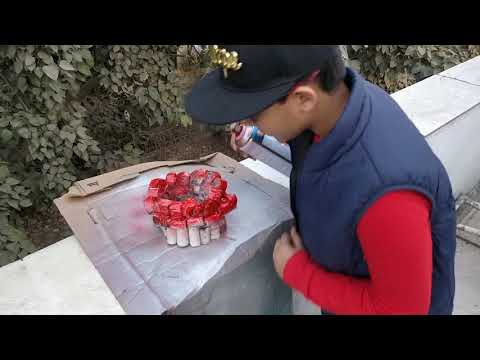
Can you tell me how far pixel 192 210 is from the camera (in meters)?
1.12

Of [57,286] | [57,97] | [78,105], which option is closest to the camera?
[57,286]

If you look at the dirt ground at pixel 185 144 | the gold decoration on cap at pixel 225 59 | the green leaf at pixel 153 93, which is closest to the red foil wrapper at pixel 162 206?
the gold decoration on cap at pixel 225 59

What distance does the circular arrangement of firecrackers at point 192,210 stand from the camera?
1113 millimetres

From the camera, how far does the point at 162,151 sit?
3.23 m

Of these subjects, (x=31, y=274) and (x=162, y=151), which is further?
(x=162, y=151)

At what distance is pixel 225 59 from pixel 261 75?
8cm

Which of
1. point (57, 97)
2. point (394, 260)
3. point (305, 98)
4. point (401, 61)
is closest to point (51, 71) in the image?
point (57, 97)

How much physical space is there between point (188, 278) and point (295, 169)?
40cm

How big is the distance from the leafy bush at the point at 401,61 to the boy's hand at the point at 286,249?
2400 millimetres

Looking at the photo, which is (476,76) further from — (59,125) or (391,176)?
(59,125)

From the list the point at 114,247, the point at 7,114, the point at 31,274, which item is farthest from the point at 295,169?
the point at 7,114

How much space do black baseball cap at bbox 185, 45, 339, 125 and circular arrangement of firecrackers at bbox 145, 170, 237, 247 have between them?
370mm

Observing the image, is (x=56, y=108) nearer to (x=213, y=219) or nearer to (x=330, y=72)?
(x=213, y=219)

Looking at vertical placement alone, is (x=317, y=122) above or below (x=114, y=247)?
above
